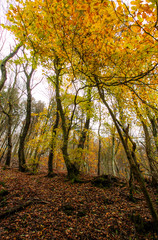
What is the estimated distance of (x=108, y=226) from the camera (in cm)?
275

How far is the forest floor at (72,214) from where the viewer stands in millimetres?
2521

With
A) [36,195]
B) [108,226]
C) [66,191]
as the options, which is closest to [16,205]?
[36,195]

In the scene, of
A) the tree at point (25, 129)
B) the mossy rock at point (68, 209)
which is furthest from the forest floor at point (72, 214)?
the tree at point (25, 129)

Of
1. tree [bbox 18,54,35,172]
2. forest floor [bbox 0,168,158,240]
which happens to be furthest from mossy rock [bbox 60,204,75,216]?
tree [bbox 18,54,35,172]

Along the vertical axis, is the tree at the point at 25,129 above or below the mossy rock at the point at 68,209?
above

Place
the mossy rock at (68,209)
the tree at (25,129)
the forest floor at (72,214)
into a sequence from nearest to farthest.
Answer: the forest floor at (72,214) → the mossy rock at (68,209) → the tree at (25,129)

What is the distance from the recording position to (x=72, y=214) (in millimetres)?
3189

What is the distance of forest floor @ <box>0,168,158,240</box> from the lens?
8.27ft

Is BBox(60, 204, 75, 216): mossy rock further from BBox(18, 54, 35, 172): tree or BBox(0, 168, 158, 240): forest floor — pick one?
BBox(18, 54, 35, 172): tree

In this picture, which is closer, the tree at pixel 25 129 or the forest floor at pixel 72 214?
the forest floor at pixel 72 214

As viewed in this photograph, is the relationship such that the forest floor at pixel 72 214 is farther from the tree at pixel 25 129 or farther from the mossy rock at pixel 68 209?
the tree at pixel 25 129

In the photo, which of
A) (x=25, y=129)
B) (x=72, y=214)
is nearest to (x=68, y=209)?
(x=72, y=214)

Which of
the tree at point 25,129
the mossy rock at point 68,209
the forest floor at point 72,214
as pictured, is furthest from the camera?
the tree at point 25,129

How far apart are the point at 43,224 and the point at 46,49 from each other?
5107 mm
